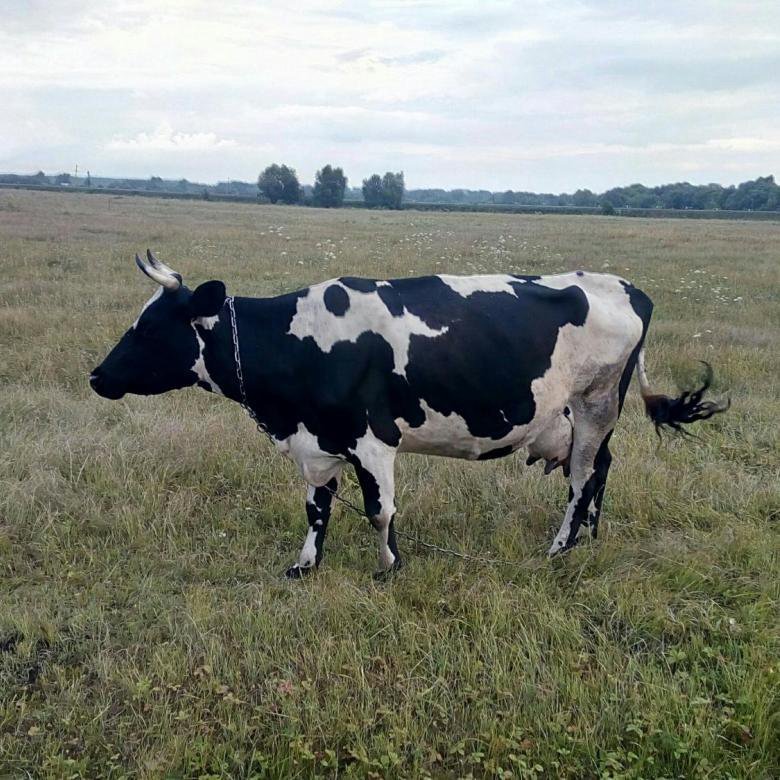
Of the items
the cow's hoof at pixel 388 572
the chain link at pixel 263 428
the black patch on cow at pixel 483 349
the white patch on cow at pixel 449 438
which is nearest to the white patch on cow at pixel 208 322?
the chain link at pixel 263 428

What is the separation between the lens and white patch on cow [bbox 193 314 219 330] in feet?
15.3

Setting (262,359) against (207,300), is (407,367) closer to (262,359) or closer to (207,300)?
(262,359)

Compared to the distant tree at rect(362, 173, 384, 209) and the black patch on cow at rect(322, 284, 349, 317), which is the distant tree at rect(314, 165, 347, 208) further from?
the black patch on cow at rect(322, 284, 349, 317)

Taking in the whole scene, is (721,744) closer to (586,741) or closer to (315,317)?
(586,741)

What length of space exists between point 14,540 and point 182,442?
166 cm

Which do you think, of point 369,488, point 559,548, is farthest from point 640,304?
point 369,488

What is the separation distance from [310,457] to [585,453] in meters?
1.96

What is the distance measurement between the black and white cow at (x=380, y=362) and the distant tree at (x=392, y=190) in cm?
9515

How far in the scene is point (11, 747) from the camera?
3.27 meters

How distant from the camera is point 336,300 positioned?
458 centimetres

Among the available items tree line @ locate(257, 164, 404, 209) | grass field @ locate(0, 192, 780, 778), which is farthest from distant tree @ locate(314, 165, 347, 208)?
grass field @ locate(0, 192, 780, 778)

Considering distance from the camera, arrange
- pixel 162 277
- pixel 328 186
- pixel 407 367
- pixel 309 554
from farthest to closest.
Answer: pixel 328 186 → pixel 309 554 → pixel 407 367 → pixel 162 277

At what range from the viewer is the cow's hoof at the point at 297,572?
4.75 meters

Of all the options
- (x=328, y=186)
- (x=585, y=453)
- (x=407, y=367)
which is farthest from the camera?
(x=328, y=186)
